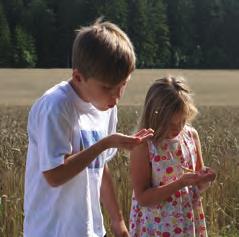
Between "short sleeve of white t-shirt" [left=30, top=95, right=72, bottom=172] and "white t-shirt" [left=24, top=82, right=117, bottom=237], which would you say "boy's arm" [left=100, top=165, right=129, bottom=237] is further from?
"short sleeve of white t-shirt" [left=30, top=95, right=72, bottom=172]

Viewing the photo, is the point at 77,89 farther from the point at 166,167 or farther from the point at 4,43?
the point at 4,43

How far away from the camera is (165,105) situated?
315 cm

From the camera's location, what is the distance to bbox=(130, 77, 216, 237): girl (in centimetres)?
317

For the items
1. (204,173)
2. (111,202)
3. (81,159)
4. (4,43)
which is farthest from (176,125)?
(4,43)

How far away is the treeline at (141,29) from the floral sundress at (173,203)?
7388 cm

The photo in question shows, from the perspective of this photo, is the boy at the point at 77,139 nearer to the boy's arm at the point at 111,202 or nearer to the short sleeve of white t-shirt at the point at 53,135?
the short sleeve of white t-shirt at the point at 53,135

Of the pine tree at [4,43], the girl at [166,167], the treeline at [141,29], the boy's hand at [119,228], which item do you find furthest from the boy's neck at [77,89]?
the pine tree at [4,43]

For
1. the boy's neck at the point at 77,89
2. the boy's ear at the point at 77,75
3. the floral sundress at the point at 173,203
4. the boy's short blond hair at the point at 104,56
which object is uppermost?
the boy's short blond hair at the point at 104,56

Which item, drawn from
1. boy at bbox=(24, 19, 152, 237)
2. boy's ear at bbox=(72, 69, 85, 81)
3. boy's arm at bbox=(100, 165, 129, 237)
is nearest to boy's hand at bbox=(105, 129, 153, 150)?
boy at bbox=(24, 19, 152, 237)

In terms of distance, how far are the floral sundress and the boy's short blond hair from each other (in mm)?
965

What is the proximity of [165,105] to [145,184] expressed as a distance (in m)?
0.38

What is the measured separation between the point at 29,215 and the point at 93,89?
1.67ft

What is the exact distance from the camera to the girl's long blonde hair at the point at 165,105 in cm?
314

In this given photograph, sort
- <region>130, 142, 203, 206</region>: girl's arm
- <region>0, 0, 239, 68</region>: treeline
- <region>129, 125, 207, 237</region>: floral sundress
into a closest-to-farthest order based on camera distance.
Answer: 1. <region>130, 142, 203, 206</region>: girl's arm
2. <region>129, 125, 207, 237</region>: floral sundress
3. <region>0, 0, 239, 68</region>: treeline
